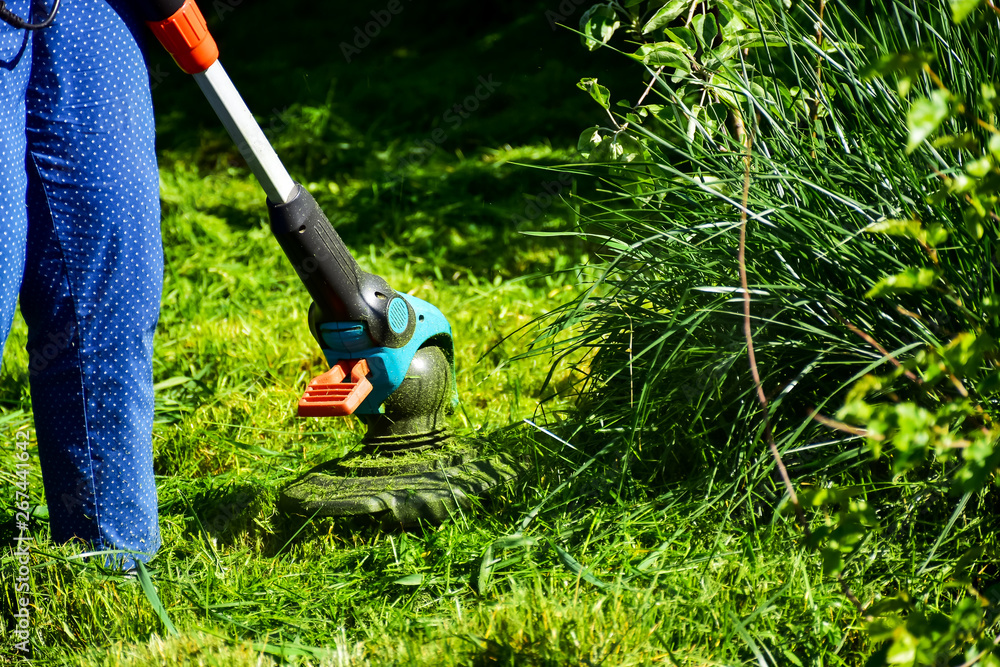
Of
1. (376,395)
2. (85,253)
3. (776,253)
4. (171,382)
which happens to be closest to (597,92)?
(776,253)

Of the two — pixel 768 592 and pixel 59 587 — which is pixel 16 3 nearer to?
pixel 59 587

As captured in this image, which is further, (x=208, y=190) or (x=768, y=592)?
(x=208, y=190)

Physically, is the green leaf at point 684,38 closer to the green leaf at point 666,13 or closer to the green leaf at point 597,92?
the green leaf at point 666,13

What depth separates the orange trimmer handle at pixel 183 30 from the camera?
5.17ft

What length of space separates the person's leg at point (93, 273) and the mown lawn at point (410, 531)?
0.15 metres

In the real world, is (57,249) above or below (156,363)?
above

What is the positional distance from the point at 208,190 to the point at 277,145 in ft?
1.95

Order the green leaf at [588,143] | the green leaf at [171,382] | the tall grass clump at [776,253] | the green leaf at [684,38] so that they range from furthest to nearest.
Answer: the green leaf at [171,382] → the green leaf at [588,143] → the green leaf at [684,38] → the tall grass clump at [776,253]

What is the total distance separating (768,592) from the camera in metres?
1.44

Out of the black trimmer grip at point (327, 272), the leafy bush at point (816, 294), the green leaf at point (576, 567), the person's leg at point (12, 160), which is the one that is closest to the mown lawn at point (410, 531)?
the green leaf at point (576, 567)

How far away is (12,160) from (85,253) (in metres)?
0.20

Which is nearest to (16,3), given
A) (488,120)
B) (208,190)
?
(208,190)

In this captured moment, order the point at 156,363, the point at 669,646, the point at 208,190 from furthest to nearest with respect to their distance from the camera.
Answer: the point at 208,190 → the point at 156,363 → the point at 669,646

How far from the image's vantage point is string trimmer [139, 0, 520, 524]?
1637mm
